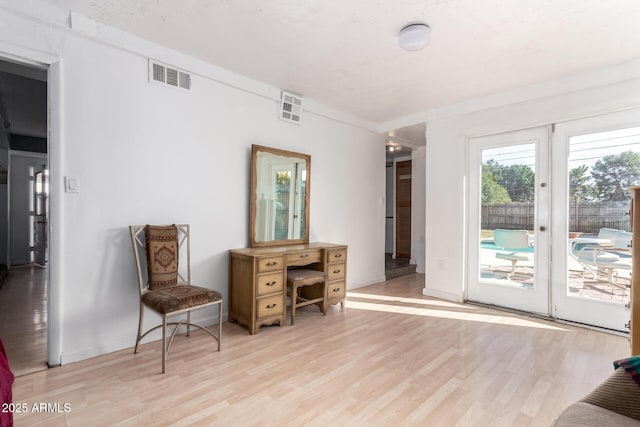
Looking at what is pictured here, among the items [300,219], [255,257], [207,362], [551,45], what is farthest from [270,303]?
[551,45]

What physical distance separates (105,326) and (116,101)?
181 centimetres

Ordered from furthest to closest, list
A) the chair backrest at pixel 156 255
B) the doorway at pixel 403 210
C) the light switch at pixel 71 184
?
the doorway at pixel 403 210 < the chair backrest at pixel 156 255 < the light switch at pixel 71 184

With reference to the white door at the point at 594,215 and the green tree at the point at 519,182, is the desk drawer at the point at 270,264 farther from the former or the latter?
the white door at the point at 594,215

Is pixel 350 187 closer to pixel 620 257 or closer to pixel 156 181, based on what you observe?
pixel 156 181

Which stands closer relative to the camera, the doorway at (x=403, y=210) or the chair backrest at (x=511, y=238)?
the chair backrest at (x=511, y=238)

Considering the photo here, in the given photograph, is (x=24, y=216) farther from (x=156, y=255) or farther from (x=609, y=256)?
(x=609, y=256)

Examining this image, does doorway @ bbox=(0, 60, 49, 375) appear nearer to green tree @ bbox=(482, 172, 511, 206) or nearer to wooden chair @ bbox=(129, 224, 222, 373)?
wooden chair @ bbox=(129, 224, 222, 373)

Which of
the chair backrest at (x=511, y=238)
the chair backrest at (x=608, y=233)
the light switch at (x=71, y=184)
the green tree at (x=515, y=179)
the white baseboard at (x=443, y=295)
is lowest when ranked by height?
the white baseboard at (x=443, y=295)

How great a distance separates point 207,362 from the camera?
2367 mm

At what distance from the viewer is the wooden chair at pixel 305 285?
326cm

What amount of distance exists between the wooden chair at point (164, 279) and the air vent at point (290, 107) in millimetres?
1751

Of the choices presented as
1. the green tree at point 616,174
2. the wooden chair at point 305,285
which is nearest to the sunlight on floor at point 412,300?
the wooden chair at point 305,285

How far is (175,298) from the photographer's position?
2.31 m

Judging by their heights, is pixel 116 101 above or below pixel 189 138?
above
